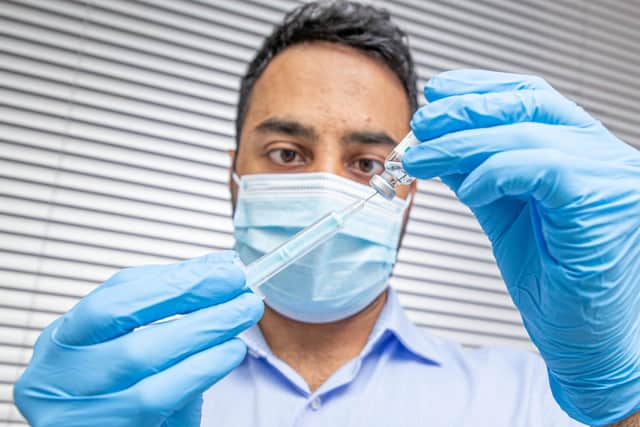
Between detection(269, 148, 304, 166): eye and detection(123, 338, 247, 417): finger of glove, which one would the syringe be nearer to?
detection(123, 338, 247, 417): finger of glove

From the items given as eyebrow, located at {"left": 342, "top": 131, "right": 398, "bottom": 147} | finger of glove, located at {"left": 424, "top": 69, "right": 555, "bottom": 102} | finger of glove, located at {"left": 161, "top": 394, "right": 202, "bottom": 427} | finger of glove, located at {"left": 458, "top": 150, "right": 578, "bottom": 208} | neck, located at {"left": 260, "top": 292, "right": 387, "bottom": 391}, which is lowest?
neck, located at {"left": 260, "top": 292, "right": 387, "bottom": 391}

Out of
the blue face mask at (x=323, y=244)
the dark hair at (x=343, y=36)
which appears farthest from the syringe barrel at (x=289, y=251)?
the dark hair at (x=343, y=36)

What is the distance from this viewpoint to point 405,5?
2.04m

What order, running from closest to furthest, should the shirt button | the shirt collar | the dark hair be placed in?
the shirt button → the shirt collar → the dark hair

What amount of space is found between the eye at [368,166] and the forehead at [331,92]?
0.24ft

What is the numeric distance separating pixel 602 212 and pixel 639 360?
239 mm

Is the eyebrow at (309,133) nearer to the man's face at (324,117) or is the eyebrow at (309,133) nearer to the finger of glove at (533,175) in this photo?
the man's face at (324,117)

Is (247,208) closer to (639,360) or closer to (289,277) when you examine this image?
(289,277)

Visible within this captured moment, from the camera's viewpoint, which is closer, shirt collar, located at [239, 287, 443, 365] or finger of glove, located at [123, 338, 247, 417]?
finger of glove, located at [123, 338, 247, 417]

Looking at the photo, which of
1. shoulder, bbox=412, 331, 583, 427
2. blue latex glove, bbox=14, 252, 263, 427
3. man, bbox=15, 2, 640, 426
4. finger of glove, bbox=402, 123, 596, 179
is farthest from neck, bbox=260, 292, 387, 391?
finger of glove, bbox=402, 123, 596, 179

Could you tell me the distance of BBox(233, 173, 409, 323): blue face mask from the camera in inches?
43.7

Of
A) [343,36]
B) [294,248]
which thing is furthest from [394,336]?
[343,36]

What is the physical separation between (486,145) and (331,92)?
553 mm

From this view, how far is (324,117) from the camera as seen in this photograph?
1191 millimetres
